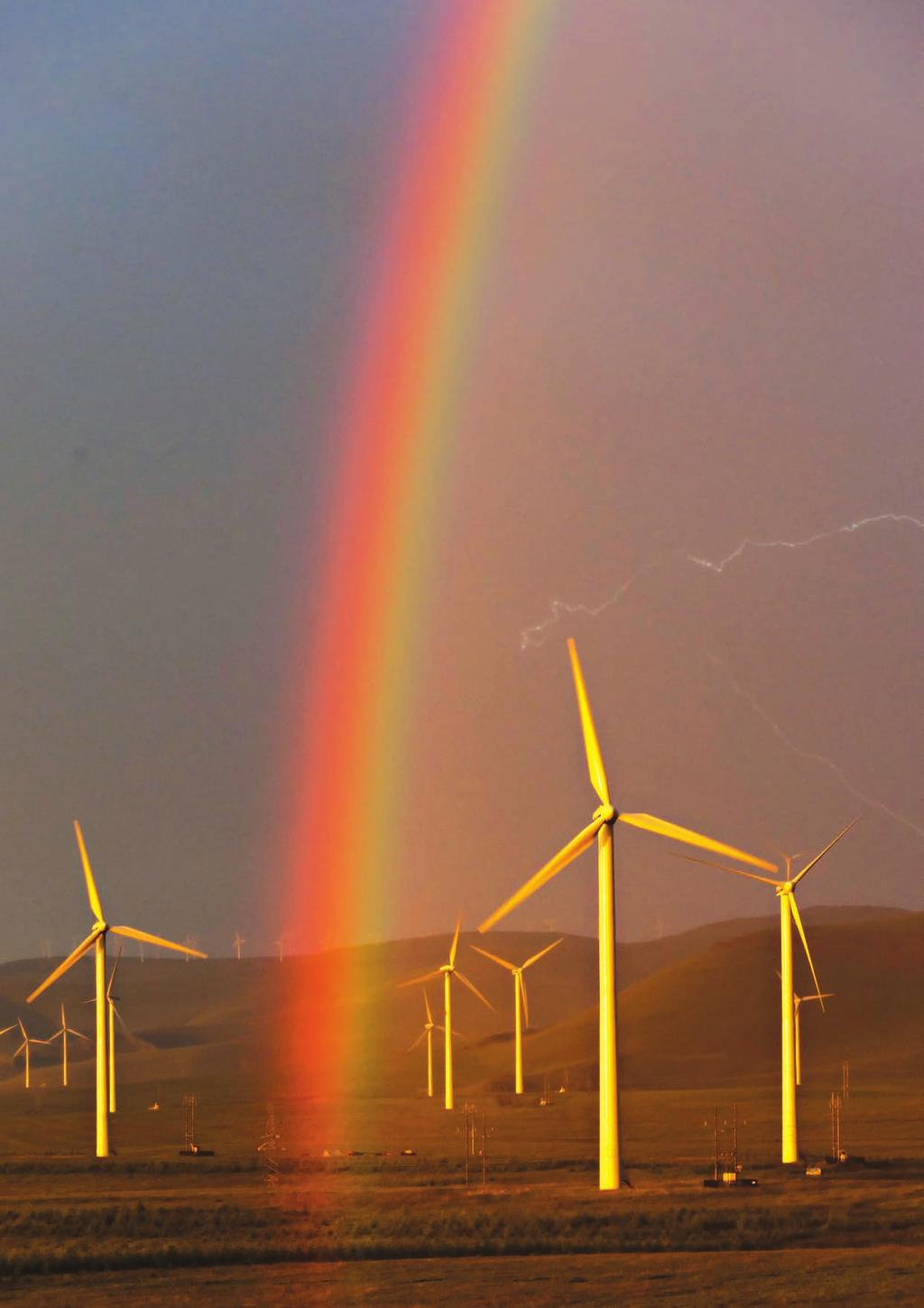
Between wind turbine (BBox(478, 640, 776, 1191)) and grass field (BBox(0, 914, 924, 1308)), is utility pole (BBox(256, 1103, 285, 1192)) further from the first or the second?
wind turbine (BBox(478, 640, 776, 1191))

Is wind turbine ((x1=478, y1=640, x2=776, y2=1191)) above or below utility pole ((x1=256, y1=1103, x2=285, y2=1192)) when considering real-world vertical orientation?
above

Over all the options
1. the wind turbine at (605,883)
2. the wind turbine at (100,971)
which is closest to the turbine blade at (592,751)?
the wind turbine at (605,883)

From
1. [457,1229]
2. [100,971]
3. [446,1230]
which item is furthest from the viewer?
[100,971]

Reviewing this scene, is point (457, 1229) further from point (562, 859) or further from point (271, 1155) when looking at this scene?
point (271, 1155)

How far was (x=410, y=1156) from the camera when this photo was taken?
116 m

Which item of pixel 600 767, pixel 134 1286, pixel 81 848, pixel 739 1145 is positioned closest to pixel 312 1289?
pixel 134 1286

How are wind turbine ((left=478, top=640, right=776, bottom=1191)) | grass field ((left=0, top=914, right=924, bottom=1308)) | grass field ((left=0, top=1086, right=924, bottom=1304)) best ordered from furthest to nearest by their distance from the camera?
wind turbine ((left=478, top=640, right=776, bottom=1191)), grass field ((left=0, top=1086, right=924, bottom=1304)), grass field ((left=0, top=914, right=924, bottom=1308))

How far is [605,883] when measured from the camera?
75.4m

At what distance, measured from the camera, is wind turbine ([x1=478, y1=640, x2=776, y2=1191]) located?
73.5 metres

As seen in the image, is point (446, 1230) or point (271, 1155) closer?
point (446, 1230)

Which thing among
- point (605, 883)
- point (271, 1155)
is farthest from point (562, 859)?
point (271, 1155)

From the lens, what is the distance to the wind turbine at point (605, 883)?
73.5 m

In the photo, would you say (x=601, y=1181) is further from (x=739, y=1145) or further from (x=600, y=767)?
(x=739, y=1145)

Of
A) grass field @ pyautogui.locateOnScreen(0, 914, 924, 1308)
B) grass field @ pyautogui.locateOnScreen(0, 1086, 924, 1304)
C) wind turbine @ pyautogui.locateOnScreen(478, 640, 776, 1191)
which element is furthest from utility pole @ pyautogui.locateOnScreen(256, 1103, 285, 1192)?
wind turbine @ pyautogui.locateOnScreen(478, 640, 776, 1191)
